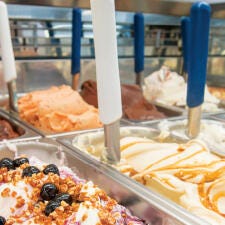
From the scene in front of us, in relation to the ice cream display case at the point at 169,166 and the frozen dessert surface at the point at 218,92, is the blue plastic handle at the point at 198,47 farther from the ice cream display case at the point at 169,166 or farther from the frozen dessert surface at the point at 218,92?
the frozen dessert surface at the point at 218,92

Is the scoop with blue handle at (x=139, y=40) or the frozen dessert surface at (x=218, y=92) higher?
the scoop with blue handle at (x=139, y=40)

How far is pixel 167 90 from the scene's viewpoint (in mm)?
2232

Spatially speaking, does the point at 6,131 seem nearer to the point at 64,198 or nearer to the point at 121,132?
the point at 121,132

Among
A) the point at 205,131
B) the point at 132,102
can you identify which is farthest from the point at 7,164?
the point at 132,102

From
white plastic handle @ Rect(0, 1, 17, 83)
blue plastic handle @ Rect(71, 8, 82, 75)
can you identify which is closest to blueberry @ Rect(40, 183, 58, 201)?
white plastic handle @ Rect(0, 1, 17, 83)

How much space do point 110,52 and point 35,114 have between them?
2.59 ft

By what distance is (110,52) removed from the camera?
92 centimetres

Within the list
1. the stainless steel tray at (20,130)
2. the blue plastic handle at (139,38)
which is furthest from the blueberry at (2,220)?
the blue plastic handle at (139,38)

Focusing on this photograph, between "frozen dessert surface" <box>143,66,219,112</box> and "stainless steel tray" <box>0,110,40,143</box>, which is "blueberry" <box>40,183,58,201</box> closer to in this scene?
"stainless steel tray" <box>0,110,40,143</box>

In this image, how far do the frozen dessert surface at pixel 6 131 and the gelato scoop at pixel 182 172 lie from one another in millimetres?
510

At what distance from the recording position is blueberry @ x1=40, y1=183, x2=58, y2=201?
831 millimetres

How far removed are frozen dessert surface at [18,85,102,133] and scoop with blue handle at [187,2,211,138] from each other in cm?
46

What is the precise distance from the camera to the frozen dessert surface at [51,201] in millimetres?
748

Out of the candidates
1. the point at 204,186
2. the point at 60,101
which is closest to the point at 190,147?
the point at 204,186
